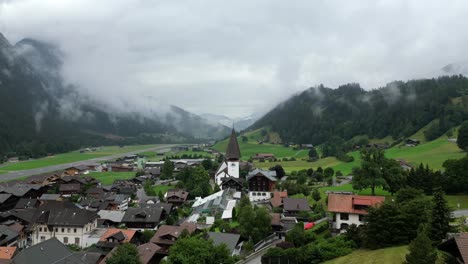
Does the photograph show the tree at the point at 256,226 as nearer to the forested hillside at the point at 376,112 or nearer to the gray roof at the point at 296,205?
the gray roof at the point at 296,205

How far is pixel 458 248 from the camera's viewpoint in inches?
587

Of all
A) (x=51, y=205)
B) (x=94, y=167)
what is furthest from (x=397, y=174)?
(x=94, y=167)

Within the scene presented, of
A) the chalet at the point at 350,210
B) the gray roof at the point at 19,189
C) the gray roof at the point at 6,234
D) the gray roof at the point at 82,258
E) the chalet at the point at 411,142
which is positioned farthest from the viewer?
the chalet at the point at 411,142

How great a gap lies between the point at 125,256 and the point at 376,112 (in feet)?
429

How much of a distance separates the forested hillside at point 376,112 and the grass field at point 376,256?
87465mm

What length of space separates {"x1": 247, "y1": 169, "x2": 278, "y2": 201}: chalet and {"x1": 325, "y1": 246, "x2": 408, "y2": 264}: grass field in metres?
32.9

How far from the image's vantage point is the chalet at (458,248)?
14508 millimetres

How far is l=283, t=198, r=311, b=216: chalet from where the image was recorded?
1761 inches

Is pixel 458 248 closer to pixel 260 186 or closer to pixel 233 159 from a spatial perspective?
pixel 260 186

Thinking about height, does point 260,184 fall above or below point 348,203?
below

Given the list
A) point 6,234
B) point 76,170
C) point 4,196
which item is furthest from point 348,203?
point 76,170

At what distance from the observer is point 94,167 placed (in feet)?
355

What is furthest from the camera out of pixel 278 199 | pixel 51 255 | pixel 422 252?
pixel 278 199

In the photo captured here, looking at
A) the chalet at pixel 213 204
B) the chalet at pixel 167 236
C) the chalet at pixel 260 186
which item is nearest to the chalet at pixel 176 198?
the chalet at pixel 213 204
